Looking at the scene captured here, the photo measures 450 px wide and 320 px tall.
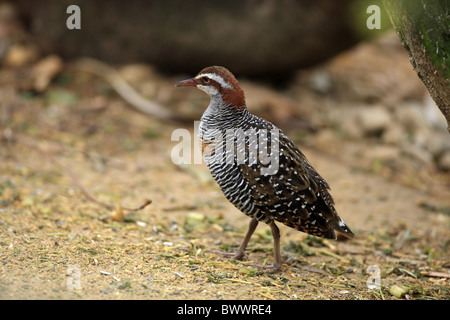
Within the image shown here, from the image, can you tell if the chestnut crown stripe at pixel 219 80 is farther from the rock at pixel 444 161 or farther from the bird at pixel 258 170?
the rock at pixel 444 161

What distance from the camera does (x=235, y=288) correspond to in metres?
4.26

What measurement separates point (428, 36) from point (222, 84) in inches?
73.0

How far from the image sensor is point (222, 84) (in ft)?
16.2

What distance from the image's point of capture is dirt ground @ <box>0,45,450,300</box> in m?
4.32

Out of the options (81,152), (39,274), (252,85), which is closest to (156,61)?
(252,85)

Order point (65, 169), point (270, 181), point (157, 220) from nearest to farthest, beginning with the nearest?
point (270, 181) < point (157, 220) < point (65, 169)

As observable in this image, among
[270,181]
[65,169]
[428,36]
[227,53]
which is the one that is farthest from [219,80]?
[227,53]

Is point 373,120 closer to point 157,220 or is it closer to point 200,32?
point 200,32

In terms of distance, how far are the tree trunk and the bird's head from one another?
1.53m

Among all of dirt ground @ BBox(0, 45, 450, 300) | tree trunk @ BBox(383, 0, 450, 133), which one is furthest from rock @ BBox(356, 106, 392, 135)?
tree trunk @ BBox(383, 0, 450, 133)

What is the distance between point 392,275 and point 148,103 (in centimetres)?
596

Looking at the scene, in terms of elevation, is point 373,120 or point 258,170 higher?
point 373,120
